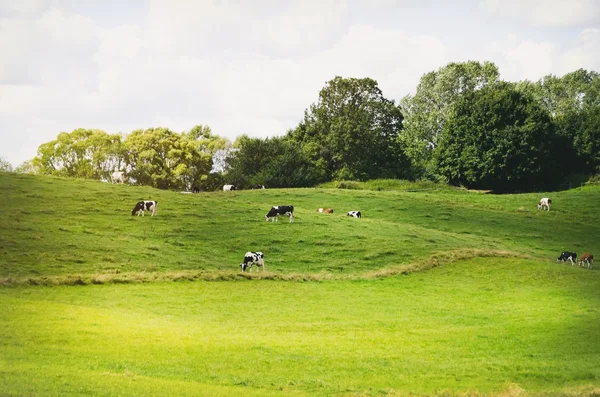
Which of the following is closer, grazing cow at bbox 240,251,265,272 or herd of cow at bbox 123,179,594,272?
grazing cow at bbox 240,251,265,272

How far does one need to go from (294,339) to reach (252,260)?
16.8 m

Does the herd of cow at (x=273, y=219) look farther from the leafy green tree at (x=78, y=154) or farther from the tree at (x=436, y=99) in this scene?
the tree at (x=436, y=99)

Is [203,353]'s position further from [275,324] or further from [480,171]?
[480,171]

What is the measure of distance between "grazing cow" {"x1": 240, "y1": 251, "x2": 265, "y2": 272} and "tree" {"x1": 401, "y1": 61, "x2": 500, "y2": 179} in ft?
259

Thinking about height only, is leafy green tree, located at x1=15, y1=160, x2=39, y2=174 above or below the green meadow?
above

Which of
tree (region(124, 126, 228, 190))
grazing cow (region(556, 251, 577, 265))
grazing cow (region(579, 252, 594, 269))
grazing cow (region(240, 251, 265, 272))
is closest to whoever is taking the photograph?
grazing cow (region(240, 251, 265, 272))

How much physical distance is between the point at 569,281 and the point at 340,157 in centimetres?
6206

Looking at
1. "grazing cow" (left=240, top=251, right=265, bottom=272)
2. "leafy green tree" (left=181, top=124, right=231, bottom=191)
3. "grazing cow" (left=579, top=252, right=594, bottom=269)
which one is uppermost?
"leafy green tree" (left=181, top=124, right=231, bottom=191)

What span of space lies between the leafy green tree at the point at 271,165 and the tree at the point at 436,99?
2812 cm

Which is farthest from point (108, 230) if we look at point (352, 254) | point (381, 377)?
point (381, 377)

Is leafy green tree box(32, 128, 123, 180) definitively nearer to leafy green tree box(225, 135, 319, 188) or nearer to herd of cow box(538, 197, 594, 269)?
leafy green tree box(225, 135, 319, 188)

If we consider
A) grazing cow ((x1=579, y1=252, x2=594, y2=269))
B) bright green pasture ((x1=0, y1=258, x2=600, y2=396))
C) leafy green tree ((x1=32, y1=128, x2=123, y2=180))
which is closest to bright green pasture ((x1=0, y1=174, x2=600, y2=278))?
grazing cow ((x1=579, y1=252, x2=594, y2=269))

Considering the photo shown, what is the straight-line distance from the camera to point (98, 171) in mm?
92938

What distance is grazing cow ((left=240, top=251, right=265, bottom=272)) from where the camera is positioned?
38.7 metres
